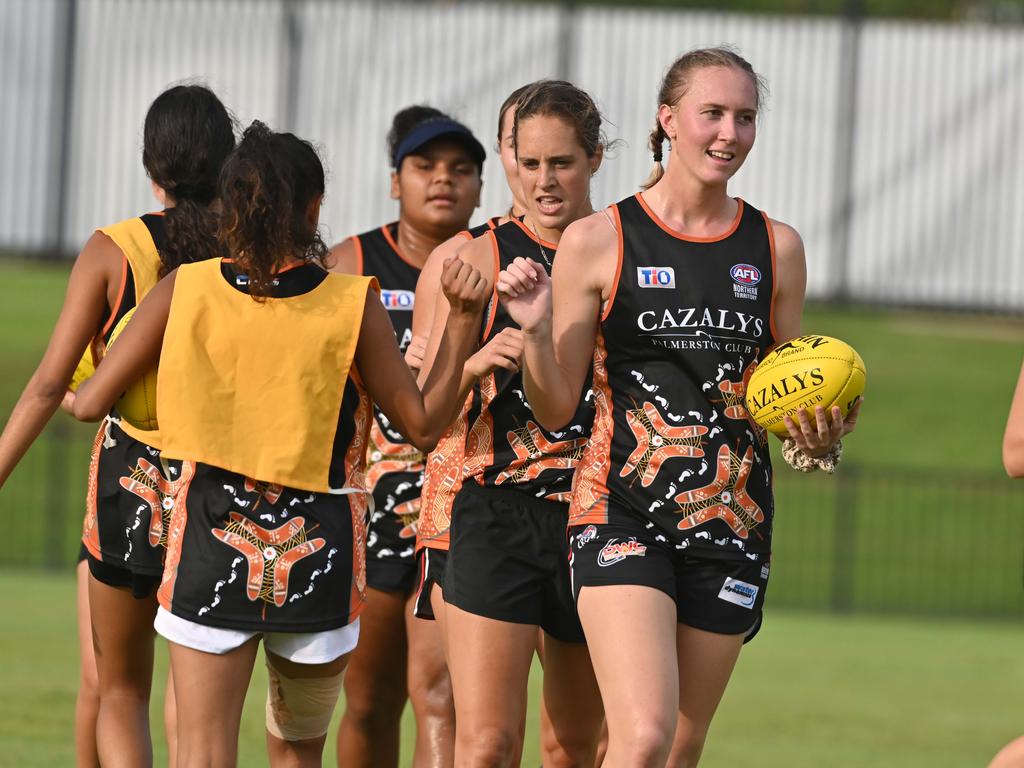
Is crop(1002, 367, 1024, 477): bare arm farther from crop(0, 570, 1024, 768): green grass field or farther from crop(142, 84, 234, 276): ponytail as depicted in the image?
crop(0, 570, 1024, 768): green grass field

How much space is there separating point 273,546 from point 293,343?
0.52 meters

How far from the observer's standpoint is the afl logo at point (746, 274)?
15.5ft

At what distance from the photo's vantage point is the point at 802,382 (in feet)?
14.8

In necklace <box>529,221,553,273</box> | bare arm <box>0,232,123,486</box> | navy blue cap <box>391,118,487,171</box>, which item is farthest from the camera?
navy blue cap <box>391,118,487,171</box>

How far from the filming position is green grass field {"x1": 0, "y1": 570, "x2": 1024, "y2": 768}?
7.73 m

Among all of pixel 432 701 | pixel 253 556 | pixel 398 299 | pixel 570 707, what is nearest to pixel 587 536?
pixel 570 707

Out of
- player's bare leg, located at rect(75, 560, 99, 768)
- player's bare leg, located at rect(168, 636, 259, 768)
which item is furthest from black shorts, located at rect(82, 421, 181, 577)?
player's bare leg, located at rect(168, 636, 259, 768)

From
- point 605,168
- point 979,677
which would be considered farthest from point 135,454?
point 605,168

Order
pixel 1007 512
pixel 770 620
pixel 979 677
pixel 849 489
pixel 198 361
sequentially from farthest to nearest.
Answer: pixel 1007 512, pixel 849 489, pixel 770 620, pixel 979 677, pixel 198 361

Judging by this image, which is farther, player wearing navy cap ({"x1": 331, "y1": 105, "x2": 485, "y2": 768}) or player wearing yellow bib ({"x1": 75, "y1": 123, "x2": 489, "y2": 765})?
player wearing navy cap ({"x1": 331, "y1": 105, "x2": 485, "y2": 768})

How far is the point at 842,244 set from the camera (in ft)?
69.1

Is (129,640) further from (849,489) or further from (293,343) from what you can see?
(849,489)

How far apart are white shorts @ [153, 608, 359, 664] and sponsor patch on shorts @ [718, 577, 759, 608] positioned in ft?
3.36

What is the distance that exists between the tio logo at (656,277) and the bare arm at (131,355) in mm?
1270
